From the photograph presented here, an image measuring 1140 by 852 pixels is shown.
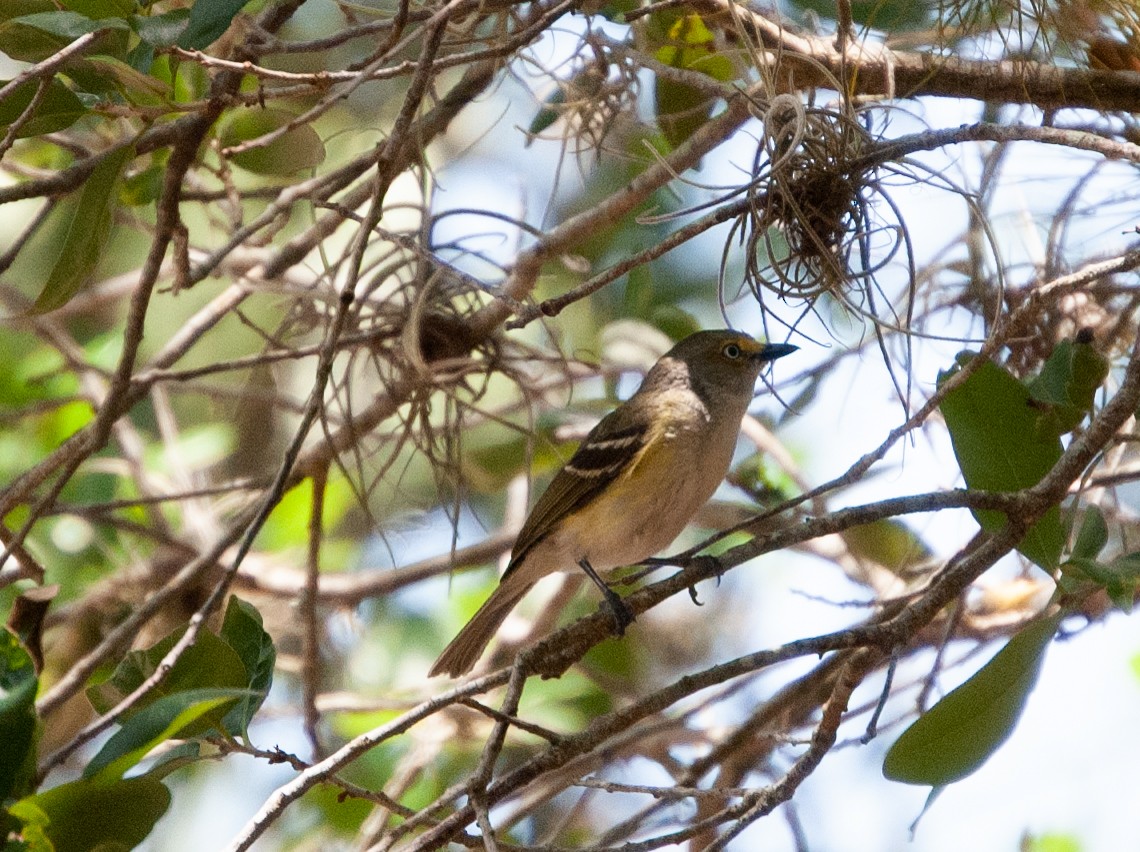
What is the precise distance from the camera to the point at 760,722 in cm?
340

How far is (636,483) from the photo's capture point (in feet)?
12.7

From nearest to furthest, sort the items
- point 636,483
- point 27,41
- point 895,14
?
point 27,41 < point 895,14 < point 636,483

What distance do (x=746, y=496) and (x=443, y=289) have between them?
1444mm

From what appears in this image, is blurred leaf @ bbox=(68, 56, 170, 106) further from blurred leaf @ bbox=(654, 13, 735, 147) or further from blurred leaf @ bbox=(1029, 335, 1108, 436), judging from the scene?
Result: blurred leaf @ bbox=(1029, 335, 1108, 436)

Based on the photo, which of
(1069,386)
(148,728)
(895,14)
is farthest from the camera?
(895,14)

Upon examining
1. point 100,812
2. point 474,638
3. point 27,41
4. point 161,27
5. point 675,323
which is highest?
point 675,323

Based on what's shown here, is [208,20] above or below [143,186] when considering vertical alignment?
below

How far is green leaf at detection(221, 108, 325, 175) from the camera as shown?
333 centimetres

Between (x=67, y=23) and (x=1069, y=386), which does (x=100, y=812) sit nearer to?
(x=67, y=23)

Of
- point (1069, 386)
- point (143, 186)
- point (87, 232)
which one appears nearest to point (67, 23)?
point (87, 232)

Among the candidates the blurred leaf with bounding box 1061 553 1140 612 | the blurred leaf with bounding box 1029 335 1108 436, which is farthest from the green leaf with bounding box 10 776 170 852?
the blurred leaf with bounding box 1029 335 1108 436

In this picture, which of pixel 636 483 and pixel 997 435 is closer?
pixel 997 435

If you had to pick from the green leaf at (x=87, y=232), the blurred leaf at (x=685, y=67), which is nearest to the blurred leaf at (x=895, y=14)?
the blurred leaf at (x=685, y=67)

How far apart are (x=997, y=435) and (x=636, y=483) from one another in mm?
1383
